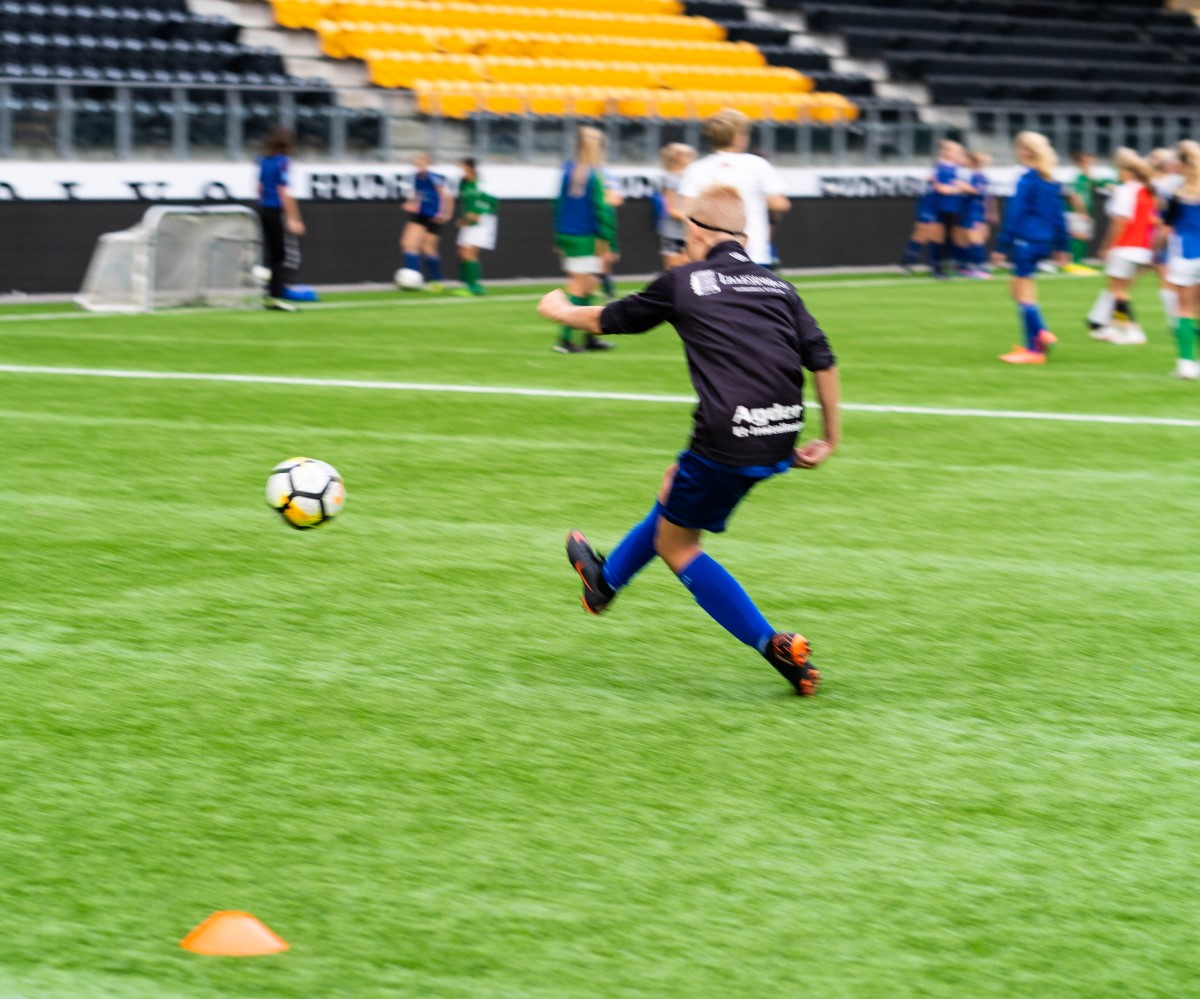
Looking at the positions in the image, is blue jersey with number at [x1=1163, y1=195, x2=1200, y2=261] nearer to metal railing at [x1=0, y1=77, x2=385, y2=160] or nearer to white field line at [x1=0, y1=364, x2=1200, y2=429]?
white field line at [x1=0, y1=364, x2=1200, y2=429]

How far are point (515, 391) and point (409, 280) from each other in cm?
1128

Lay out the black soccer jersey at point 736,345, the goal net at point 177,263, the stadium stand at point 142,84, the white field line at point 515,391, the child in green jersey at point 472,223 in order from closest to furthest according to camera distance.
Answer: the black soccer jersey at point 736,345 → the white field line at point 515,391 → the goal net at point 177,263 → the stadium stand at point 142,84 → the child in green jersey at point 472,223

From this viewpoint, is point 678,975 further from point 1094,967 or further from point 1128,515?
point 1128,515

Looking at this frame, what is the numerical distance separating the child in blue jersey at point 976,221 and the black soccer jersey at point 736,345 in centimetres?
2456

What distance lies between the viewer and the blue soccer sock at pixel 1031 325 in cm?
1600

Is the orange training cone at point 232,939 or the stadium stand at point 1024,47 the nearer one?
the orange training cone at point 232,939

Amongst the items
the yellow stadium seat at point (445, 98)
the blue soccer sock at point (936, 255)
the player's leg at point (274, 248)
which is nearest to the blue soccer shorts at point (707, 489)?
the player's leg at point (274, 248)

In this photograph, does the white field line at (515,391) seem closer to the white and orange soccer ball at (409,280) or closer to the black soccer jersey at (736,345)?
the black soccer jersey at (736,345)

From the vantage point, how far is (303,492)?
7852 mm

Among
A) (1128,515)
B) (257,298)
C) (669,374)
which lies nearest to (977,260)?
(257,298)

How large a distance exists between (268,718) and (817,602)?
2.51 m

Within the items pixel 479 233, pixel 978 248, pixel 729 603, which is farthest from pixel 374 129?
pixel 729 603

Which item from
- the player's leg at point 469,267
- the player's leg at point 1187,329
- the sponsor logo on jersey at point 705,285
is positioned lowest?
the player's leg at point 469,267

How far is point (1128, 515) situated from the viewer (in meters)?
9.11
